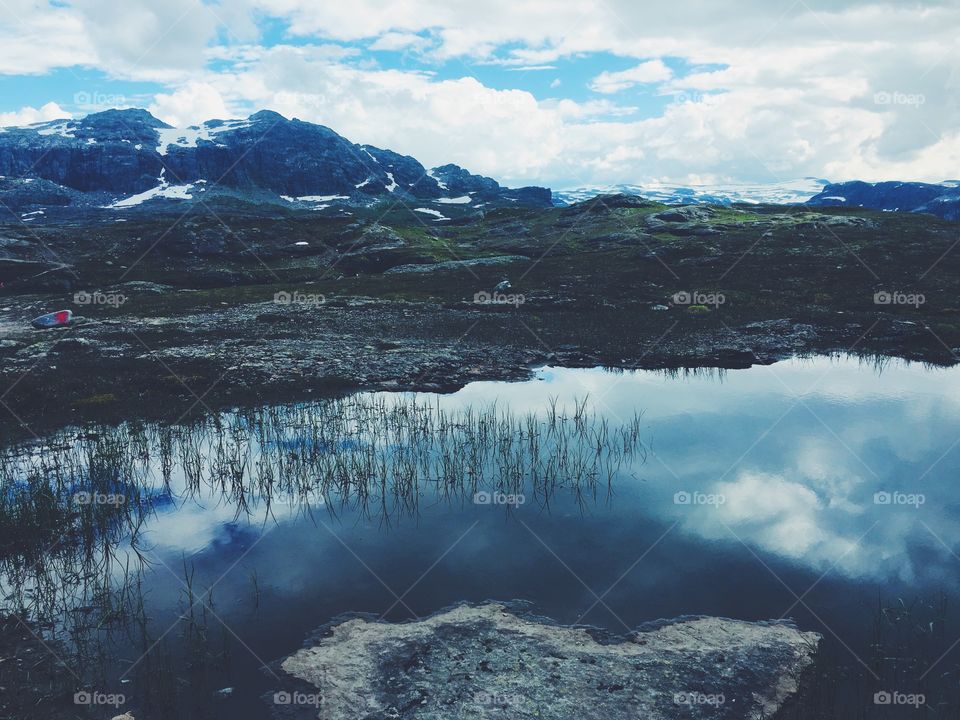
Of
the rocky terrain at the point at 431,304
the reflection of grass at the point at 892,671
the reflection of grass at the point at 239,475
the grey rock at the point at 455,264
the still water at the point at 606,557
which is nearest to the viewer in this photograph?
the reflection of grass at the point at 892,671

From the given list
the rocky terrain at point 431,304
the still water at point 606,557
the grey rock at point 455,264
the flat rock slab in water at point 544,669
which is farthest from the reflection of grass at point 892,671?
the grey rock at point 455,264

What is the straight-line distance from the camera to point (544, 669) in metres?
10.6

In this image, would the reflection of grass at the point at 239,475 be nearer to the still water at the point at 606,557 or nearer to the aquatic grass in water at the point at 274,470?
the aquatic grass in water at the point at 274,470

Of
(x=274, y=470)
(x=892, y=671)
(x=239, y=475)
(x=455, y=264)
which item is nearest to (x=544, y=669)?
(x=892, y=671)

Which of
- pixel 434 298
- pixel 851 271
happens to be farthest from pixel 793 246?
pixel 434 298

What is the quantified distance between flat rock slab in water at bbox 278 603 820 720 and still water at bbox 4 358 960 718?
0.59 m

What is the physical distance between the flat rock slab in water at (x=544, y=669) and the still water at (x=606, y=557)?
0.59m

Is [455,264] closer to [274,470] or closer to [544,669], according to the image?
[274,470]

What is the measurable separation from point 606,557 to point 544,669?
4.52 meters

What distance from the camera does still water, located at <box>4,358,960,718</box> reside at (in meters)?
11.1

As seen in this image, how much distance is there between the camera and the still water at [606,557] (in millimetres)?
11102

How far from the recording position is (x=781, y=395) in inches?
1105

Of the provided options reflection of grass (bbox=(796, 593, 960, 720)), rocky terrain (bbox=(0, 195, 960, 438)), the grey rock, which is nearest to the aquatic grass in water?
rocky terrain (bbox=(0, 195, 960, 438))

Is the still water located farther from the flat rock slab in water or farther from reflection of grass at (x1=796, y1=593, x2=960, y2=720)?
the flat rock slab in water
